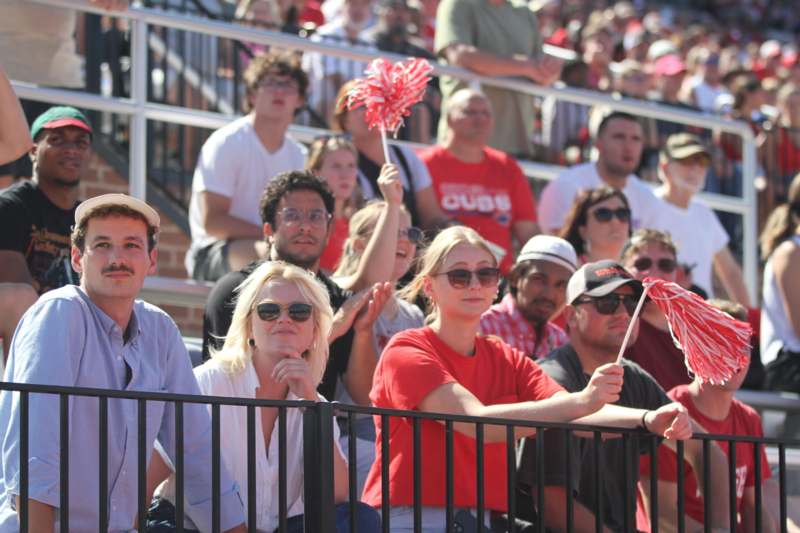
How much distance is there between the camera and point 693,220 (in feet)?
33.8

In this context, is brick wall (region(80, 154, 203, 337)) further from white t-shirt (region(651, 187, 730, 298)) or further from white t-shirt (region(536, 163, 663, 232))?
white t-shirt (region(651, 187, 730, 298))

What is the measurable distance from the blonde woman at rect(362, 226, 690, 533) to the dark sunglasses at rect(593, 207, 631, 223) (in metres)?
2.46

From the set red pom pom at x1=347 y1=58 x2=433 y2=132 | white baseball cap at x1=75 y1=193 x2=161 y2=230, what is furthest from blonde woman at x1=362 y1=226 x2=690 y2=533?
white baseball cap at x1=75 y1=193 x2=161 y2=230

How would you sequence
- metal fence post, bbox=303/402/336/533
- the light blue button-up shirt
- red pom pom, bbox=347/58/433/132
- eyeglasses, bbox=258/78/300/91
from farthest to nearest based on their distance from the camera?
eyeglasses, bbox=258/78/300/91, red pom pom, bbox=347/58/433/132, metal fence post, bbox=303/402/336/533, the light blue button-up shirt

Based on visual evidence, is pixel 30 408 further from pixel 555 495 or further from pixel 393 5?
pixel 393 5

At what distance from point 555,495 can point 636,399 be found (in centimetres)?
55

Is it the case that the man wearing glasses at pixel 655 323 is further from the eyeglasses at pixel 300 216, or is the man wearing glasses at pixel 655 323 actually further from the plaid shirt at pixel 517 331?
the eyeglasses at pixel 300 216

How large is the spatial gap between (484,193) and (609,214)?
0.94 meters

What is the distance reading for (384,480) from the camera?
5.07 meters

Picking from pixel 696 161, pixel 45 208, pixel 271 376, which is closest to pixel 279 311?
pixel 271 376

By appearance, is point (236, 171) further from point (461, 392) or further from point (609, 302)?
point (461, 392)

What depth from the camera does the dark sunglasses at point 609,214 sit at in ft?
28.0

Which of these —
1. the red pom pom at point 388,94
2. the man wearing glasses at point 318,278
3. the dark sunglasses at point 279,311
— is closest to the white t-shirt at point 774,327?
the red pom pom at point 388,94

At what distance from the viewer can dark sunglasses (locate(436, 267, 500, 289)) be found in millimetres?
6047
